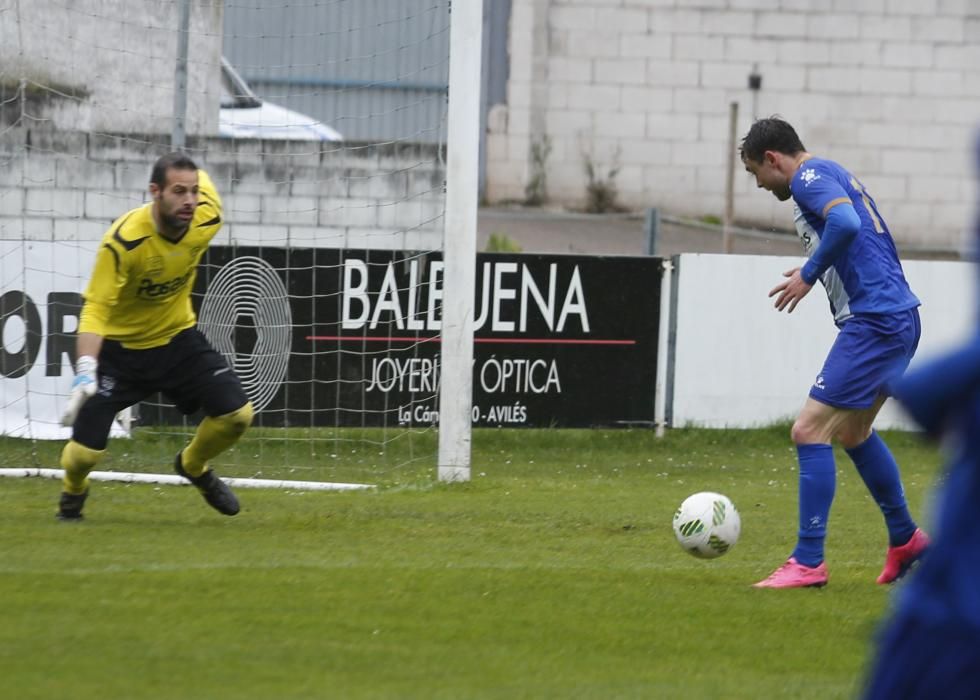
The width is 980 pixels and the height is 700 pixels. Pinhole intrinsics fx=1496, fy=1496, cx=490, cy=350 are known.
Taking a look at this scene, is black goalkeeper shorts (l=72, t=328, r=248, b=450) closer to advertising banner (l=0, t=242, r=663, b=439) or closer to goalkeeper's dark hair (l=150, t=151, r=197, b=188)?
goalkeeper's dark hair (l=150, t=151, r=197, b=188)

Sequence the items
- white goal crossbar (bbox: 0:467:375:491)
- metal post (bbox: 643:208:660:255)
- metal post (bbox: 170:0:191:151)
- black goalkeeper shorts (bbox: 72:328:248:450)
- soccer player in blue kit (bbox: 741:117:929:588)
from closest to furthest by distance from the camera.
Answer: soccer player in blue kit (bbox: 741:117:929:588) → black goalkeeper shorts (bbox: 72:328:248:450) → white goal crossbar (bbox: 0:467:375:491) → metal post (bbox: 170:0:191:151) → metal post (bbox: 643:208:660:255)

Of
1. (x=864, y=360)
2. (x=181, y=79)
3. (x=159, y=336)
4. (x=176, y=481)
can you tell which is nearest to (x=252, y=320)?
(x=181, y=79)

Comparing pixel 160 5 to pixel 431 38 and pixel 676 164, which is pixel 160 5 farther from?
pixel 676 164

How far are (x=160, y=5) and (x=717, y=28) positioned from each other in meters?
15.1

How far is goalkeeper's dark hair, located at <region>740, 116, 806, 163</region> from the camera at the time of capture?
254 inches

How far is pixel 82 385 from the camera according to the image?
686 cm

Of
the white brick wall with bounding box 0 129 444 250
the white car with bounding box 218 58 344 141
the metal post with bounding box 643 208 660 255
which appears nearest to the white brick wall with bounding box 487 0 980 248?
the white car with bounding box 218 58 344 141

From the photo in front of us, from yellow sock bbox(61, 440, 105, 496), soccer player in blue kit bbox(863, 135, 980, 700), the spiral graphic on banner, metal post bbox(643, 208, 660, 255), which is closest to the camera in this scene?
soccer player in blue kit bbox(863, 135, 980, 700)

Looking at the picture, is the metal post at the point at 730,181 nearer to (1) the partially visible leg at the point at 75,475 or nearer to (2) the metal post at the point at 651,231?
(2) the metal post at the point at 651,231

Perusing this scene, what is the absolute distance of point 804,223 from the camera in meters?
6.56

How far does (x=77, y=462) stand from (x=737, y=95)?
1794 centimetres

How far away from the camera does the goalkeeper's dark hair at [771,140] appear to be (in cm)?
645

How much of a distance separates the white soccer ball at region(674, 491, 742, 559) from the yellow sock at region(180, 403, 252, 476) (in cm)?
235

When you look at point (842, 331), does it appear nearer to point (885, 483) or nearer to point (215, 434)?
point (885, 483)
